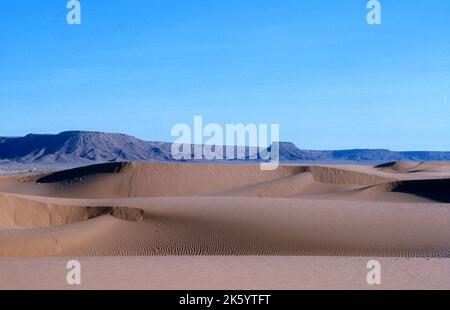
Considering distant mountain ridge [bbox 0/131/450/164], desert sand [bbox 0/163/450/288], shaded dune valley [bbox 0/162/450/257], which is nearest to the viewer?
desert sand [bbox 0/163/450/288]

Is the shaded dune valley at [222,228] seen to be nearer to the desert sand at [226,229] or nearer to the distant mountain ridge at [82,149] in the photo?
the desert sand at [226,229]

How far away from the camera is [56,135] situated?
174 meters

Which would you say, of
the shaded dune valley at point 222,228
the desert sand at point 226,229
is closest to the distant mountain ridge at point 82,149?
the shaded dune valley at point 222,228

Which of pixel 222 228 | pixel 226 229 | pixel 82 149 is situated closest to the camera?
pixel 226 229

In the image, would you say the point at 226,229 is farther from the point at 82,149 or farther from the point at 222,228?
the point at 82,149

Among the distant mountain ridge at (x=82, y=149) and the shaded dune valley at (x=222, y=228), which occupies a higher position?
the distant mountain ridge at (x=82, y=149)

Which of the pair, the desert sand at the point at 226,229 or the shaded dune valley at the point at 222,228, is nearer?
the desert sand at the point at 226,229

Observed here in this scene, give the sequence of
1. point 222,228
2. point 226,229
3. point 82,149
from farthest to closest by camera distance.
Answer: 1. point 82,149
2. point 222,228
3. point 226,229

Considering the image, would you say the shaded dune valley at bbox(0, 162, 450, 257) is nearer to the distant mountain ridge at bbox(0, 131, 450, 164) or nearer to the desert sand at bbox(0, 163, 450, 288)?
the desert sand at bbox(0, 163, 450, 288)

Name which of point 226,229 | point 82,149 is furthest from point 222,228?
point 82,149

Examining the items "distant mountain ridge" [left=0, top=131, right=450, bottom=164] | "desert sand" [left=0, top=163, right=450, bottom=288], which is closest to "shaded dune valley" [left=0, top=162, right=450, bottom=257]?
"desert sand" [left=0, top=163, right=450, bottom=288]

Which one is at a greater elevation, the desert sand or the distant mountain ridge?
the distant mountain ridge

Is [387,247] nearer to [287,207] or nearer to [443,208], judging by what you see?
[287,207]
